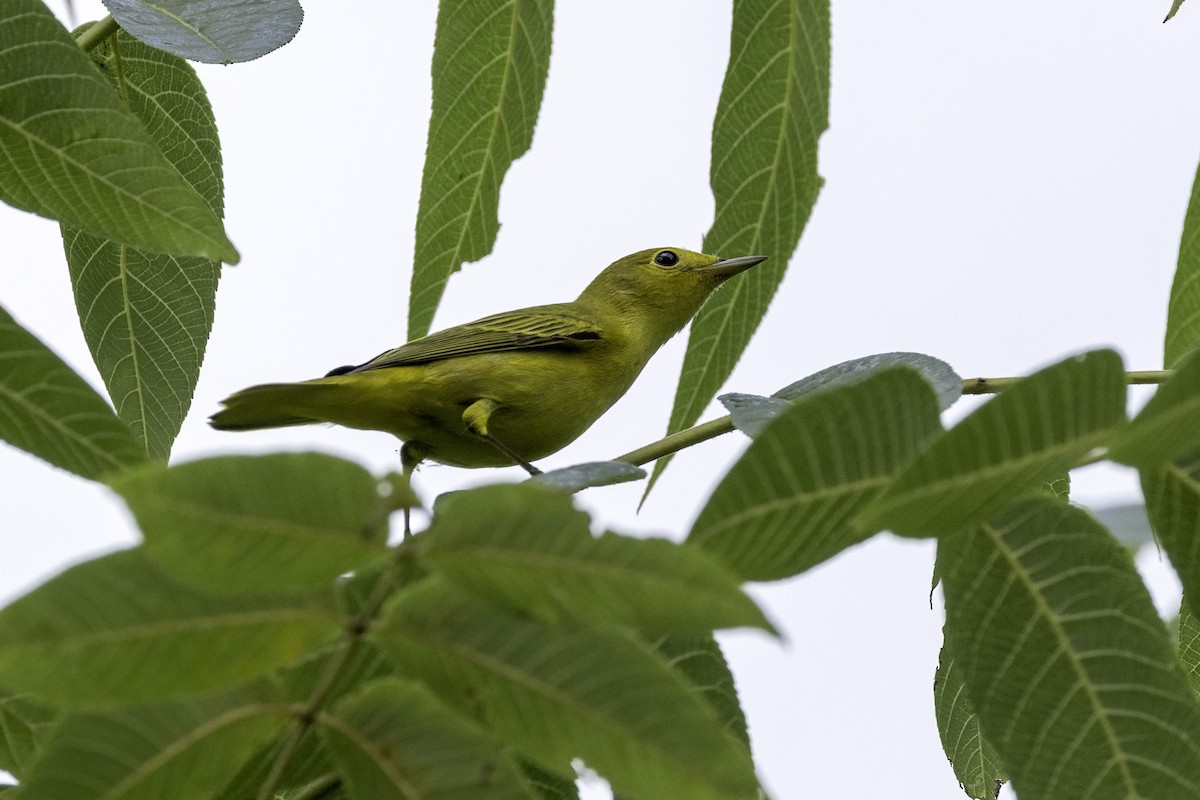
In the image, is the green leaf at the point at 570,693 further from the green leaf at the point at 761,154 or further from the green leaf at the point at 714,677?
the green leaf at the point at 761,154

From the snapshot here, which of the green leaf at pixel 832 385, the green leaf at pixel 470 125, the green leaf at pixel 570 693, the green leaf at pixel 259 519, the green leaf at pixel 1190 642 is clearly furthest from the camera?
the green leaf at pixel 470 125

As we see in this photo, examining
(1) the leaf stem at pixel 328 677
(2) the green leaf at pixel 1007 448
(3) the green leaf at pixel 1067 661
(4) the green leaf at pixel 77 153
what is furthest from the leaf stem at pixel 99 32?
(2) the green leaf at pixel 1007 448

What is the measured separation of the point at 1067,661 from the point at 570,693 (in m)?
0.74

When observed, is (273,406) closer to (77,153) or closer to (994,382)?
(77,153)

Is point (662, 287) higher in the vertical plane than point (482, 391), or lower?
higher

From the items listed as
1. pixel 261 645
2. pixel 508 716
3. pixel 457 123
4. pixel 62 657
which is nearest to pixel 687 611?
pixel 508 716

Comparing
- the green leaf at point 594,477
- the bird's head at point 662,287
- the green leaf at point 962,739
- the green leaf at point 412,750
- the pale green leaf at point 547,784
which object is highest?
the bird's head at point 662,287

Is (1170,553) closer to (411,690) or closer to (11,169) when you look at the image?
(411,690)

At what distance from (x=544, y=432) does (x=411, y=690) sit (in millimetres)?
3611

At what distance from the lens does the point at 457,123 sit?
3076mm

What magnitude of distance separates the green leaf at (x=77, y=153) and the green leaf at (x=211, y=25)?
0.72 ft

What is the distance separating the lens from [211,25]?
2510 mm

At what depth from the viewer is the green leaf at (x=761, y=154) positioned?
3.02m

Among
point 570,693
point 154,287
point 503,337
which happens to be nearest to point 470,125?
point 154,287
